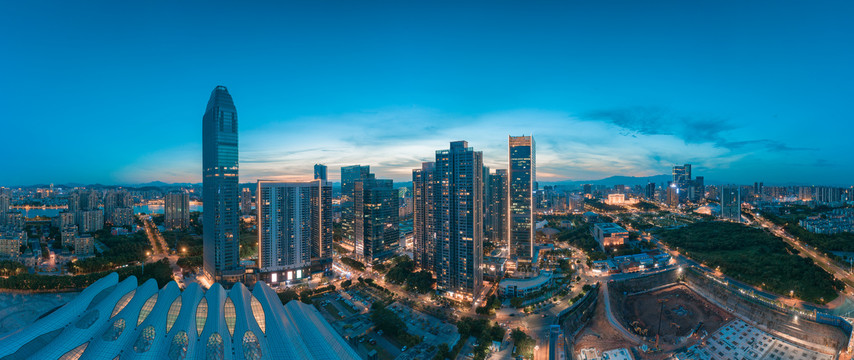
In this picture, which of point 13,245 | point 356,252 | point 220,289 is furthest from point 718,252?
point 13,245

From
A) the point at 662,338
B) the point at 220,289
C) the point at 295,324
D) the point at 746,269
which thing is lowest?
the point at 662,338

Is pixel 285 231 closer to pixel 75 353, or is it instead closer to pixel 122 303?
pixel 122 303

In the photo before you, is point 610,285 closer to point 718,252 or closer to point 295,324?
point 718,252

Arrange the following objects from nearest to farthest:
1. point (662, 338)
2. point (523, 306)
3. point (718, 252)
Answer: point (662, 338)
point (523, 306)
point (718, 252)

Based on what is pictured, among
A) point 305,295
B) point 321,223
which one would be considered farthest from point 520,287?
point 321,223

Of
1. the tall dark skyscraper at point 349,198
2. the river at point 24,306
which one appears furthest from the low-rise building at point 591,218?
the river at point 24,306

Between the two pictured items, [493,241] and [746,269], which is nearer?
[746,269]

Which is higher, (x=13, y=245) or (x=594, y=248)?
(x=13, y=245)

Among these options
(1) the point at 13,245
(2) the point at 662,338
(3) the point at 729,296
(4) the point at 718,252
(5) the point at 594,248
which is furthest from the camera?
(5) the point at 594,248
